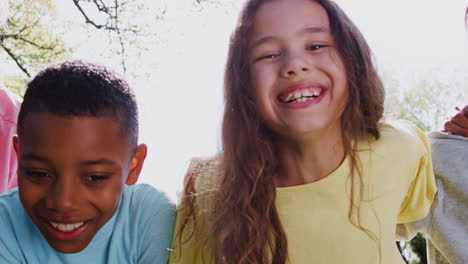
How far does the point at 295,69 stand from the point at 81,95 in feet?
2.47

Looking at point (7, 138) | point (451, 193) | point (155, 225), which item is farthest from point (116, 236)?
point (451, 193)

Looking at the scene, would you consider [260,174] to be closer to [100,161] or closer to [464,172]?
[100,161]

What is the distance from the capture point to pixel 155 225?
192 cm

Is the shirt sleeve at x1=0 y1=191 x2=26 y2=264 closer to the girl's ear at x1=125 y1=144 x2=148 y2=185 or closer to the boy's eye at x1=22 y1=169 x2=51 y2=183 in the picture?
the boy's eye at x1=22 y1=169 x2=51 y2=183

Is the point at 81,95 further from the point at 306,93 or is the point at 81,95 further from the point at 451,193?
the point at 451,193

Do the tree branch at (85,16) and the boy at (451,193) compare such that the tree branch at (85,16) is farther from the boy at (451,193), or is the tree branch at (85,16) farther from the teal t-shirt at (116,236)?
the boy at (451,193)

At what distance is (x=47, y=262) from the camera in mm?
1812

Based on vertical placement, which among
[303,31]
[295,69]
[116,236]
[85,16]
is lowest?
[116,236]

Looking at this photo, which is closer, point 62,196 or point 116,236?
point 62,196

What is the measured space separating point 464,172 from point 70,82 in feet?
5.09

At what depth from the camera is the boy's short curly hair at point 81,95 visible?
1.67 meters

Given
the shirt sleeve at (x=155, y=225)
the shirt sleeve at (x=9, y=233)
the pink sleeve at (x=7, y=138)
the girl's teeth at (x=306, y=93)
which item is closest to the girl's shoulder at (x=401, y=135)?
the girl's teeth at (x=306, y=93)

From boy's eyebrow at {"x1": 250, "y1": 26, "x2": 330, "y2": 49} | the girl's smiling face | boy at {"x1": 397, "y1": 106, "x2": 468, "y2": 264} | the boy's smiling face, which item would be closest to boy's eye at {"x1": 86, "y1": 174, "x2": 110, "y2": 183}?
the boy's smiling face

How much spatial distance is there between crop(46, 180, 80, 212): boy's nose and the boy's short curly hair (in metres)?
0.23
